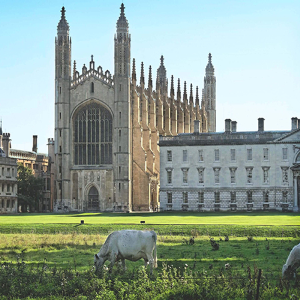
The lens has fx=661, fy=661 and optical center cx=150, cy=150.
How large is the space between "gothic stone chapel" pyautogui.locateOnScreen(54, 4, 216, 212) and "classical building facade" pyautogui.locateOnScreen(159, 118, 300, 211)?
6.56m

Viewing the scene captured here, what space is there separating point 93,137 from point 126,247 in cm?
7150

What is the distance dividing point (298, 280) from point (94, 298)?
20.9 feet

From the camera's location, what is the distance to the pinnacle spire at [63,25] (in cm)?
9525

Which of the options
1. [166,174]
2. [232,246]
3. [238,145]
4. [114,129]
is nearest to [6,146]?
[114,129]

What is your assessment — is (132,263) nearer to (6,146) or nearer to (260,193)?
(260,193)

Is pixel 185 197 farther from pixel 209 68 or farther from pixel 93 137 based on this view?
pixel 209 68

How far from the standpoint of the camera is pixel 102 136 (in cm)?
9238

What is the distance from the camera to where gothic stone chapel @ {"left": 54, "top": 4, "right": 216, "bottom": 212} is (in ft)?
297

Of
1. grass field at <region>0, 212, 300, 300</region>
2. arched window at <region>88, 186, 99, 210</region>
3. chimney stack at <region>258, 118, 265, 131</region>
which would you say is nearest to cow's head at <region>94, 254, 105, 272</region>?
grass field at <region>0, 212, 300, 300</region>

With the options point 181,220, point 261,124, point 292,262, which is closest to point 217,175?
point 261,124

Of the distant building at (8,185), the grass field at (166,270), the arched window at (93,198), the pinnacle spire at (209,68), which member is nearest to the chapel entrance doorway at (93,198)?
the arched window at (93,198)

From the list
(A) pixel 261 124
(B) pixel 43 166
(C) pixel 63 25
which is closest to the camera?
(A) pixel 261 124

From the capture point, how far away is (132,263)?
26234 mm

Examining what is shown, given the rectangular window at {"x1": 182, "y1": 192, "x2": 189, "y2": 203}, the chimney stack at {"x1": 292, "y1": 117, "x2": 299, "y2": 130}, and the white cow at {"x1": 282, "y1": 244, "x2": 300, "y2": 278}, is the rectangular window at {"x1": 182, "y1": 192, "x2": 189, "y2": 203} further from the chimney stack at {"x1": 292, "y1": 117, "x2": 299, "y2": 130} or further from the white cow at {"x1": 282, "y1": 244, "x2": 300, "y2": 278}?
the white cow at {"x1": 282, "y1": 244, "x2": 300, "y2": 278}
